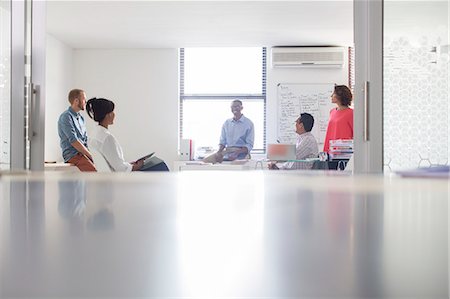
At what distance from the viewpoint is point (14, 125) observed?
7.72 ft

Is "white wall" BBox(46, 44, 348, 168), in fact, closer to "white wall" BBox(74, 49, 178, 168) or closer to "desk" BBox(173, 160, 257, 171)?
"white wall" BBox(74, 49, 178, 168)

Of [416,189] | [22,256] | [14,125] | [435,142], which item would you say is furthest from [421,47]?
[22,256]

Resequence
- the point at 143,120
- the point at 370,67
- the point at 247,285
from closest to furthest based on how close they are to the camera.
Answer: the point at 247,285 → the point at 370,67 → the point at 143,120

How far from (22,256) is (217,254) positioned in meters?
0.07

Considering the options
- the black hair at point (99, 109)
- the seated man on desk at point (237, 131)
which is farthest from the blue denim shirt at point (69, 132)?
the seated man on desk at point (237, 131)

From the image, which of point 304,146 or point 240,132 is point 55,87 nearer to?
point 240,132

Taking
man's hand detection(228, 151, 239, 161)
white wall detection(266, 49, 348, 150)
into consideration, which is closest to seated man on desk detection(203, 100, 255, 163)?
man's hand detection(228, 151, 239, 161)

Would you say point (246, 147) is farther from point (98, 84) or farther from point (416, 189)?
point (416, 189)

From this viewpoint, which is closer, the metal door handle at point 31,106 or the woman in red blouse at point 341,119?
the metal door handle at point 31,106

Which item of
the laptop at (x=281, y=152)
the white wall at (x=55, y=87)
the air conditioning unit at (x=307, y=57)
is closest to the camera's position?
the laptop at (x=281, y=152)

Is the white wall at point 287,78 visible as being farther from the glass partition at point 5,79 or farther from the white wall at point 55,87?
the glass partition at point 5,79

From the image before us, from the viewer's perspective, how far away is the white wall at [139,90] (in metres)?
7.22

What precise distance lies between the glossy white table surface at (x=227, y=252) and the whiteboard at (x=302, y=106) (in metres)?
6.81

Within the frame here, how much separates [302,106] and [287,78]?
1.49ft
